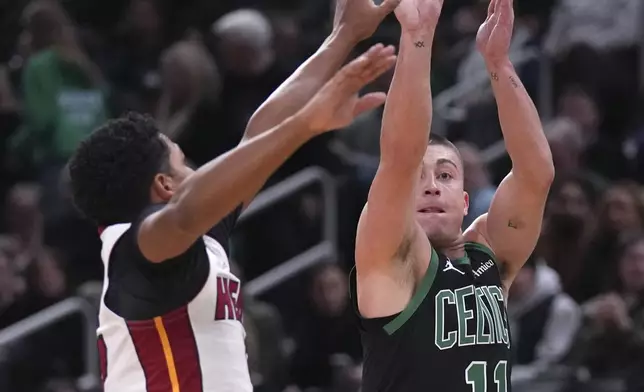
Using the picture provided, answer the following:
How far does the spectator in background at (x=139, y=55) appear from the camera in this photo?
1143 centimetres

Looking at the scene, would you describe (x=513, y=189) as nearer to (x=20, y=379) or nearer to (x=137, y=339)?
(x=137, y=339)

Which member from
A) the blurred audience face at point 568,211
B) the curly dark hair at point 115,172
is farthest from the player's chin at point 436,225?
the blurred audience face at point 568,211

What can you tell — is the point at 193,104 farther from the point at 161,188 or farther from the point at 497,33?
the point at 161,188

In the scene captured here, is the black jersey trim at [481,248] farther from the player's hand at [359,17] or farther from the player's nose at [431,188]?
the player's hand at [359,17]

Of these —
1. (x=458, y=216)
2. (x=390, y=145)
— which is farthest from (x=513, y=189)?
(x=390, y=145)

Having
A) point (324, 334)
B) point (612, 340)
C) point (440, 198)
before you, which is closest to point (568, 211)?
point (612, 340)

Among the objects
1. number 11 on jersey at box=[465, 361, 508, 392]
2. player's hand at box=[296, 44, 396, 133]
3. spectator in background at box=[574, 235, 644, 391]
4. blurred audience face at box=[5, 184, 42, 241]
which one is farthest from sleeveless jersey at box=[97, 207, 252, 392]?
blurred audience face at box=[5, 184, 42, 241]

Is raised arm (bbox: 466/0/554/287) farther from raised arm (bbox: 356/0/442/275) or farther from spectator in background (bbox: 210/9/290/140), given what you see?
spectator in background (bbox: 210/9/290/140)

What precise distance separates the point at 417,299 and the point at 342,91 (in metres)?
1.17

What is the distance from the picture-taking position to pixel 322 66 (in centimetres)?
544

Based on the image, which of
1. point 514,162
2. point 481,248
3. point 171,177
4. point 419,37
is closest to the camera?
point 171,177

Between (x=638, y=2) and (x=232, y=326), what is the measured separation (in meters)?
8.71

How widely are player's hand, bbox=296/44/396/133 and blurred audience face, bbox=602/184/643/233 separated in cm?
589

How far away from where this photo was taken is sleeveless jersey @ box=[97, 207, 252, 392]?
15.1 ft
